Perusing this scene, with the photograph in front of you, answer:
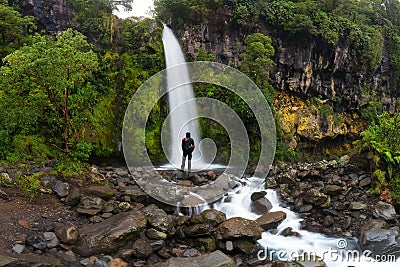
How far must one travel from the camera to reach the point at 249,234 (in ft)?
23.9

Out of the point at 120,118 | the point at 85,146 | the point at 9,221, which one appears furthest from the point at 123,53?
the point at 9,221

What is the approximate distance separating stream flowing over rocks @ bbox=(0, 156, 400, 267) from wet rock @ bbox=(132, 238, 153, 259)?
0.02 meters

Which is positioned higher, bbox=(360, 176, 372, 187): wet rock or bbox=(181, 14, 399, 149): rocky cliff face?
bbox=(181, 14, 399, 149): rocky cliff face

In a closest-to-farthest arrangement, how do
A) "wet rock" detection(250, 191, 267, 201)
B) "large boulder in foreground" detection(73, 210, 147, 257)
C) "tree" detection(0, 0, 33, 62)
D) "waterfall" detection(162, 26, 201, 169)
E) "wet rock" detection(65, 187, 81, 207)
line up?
"large boulder in foreground" detection(73, 210, 147, 257) → "wet rock" detection(65, 187, 81, 207) → "wet rock" detection(250, 191, 267, 201) → "tree" detection(0, 0, 33, 62) → "waterfall" detection(162, 26, 201, 169)

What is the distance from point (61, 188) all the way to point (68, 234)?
218 centimetres

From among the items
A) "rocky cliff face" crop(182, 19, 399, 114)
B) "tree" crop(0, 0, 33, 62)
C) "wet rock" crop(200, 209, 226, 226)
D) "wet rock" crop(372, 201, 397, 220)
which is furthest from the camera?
"rocky cliff face" crop(182, 19, 399, 114)

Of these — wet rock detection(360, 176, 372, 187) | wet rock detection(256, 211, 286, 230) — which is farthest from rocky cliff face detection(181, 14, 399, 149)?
wet rock detection(256, 211, 286, 230)

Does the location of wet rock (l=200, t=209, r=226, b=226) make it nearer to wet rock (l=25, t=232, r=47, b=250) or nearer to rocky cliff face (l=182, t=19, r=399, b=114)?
wet rock (l=25, t=232, r=47, b=250)

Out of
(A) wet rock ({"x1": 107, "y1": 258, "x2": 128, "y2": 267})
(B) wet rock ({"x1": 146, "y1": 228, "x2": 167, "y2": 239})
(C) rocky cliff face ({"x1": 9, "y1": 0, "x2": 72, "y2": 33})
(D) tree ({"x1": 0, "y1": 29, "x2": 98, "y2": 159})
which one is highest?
(C) rocky cliff face ({"x1": 9, "y1": 0, "x2": 72, "y2": 33})

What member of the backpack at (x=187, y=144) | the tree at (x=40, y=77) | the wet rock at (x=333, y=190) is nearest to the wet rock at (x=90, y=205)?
the tree at (x=40, y=77)

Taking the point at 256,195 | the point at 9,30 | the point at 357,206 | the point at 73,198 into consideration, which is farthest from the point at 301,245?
the point at 9,30

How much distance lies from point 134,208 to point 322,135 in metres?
16.8

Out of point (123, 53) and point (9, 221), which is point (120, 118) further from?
point (9, 221)

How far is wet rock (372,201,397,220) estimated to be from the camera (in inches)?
328
